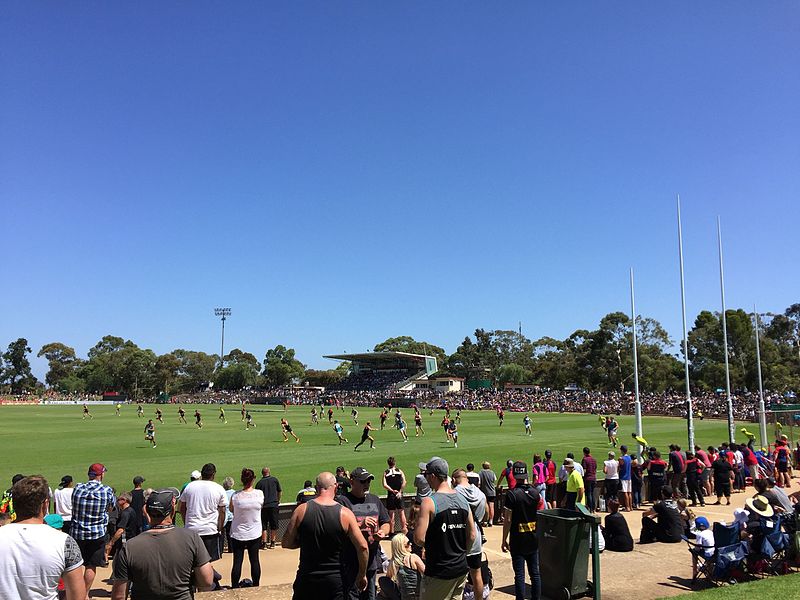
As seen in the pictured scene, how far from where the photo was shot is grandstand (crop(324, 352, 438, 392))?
381 ft

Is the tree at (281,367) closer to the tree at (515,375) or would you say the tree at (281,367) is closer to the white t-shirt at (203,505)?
the tree at (515,375)

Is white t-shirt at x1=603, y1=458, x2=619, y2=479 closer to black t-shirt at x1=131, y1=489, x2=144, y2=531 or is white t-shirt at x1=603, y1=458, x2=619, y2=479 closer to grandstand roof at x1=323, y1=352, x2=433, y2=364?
black t-shirt at x1=131, y1=489, x2=144, y2=531

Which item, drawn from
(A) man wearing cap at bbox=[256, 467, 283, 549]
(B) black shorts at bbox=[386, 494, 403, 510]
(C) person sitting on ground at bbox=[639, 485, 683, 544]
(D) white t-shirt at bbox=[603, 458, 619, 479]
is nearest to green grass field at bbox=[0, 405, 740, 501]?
(A) man wearing cap at bbox=[256, 467, 283, 549]

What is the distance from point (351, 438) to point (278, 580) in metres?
25.6

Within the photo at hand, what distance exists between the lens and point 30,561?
3.67 m

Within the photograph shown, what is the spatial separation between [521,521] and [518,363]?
140m

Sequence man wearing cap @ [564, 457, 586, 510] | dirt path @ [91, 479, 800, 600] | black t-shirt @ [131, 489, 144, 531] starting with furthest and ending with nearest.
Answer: man wearing cap @ [564, 457, 586, 510] → black t-shirt @ [131, 489, 144, 531] → dirt path @ [91, 479, 800, 600]

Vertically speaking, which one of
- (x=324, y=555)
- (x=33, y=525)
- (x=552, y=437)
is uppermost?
(x=33, y=525)

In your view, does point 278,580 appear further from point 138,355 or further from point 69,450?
point 138,355

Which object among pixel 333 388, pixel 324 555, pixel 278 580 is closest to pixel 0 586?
pixel 324 555

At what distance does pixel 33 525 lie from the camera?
3.73 metres

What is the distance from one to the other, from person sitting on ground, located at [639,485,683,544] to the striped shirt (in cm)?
945

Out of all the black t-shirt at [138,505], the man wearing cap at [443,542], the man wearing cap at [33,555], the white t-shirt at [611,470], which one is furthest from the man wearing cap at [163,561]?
the white t-shirt at [611,470]

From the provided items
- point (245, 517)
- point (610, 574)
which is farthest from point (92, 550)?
point (610, 574)
